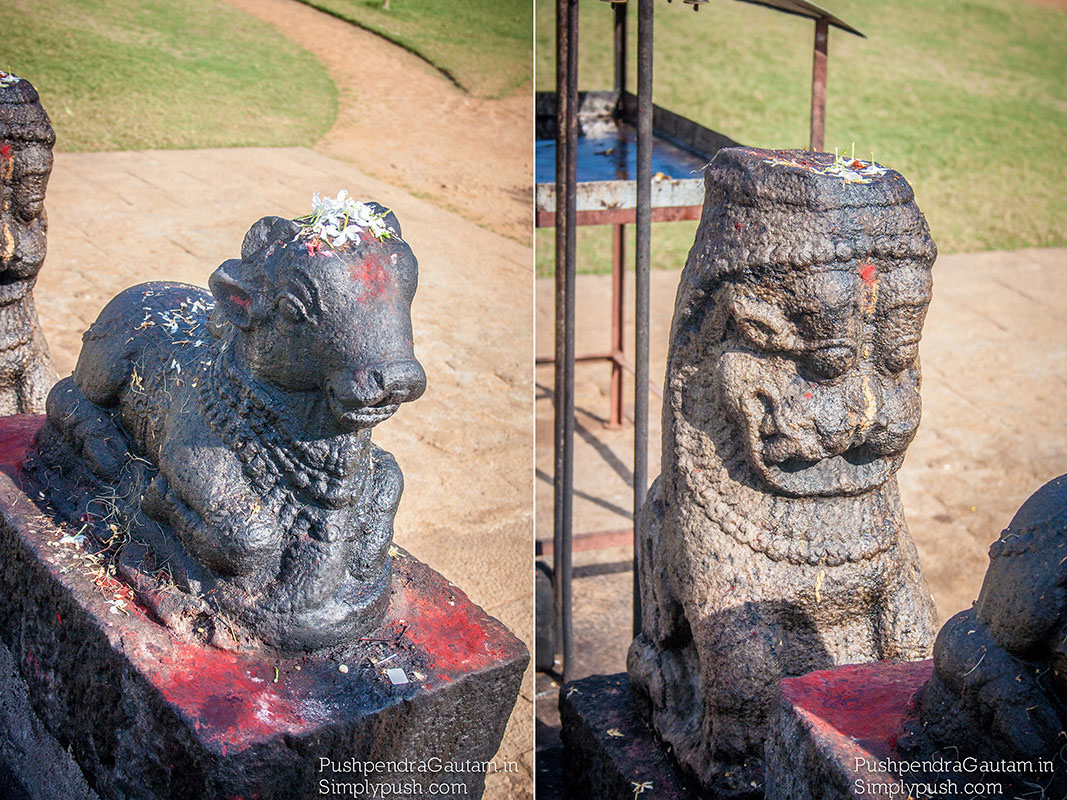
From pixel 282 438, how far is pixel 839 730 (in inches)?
51.3

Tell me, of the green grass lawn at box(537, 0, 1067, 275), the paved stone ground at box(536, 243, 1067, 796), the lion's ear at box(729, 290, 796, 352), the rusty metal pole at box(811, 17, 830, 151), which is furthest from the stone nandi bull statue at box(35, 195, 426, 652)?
the green grass lawn at box(537, 0, 1067, 275)

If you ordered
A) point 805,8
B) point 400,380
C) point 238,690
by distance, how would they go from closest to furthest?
point 400,380 → point 238,690 → point 805,8

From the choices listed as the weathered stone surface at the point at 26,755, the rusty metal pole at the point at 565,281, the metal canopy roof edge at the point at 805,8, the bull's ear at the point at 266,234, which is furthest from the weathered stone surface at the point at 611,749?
the metal canopy roof edge at the point at 805,8

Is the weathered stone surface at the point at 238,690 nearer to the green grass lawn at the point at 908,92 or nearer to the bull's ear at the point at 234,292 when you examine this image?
the bull's ear at the point at 234,292

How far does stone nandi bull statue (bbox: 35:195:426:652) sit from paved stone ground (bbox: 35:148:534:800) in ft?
7.56

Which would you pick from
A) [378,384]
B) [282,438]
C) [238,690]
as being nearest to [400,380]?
[378,384]

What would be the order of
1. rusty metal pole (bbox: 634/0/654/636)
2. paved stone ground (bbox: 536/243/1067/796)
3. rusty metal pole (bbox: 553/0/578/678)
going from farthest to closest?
paved stone ground (bbox: 536/243/1067/796) < rusty metal pole (bbox: 553/0/578/678) < rusty metal pole (bbox: 634/0/654/636)

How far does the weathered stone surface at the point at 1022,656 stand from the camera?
6.39 ft

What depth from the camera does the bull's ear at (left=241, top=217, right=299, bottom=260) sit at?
98.5 inches

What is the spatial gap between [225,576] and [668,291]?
603 centimetres

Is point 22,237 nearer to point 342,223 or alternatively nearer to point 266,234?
point 266,234

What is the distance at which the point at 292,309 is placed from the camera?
2.42 m

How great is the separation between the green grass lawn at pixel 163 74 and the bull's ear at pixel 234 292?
241 cm

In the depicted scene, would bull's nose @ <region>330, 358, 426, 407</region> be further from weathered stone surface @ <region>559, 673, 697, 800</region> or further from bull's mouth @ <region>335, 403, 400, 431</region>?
weathered stone surface @ <region>559, 673, 697, 800</region>
